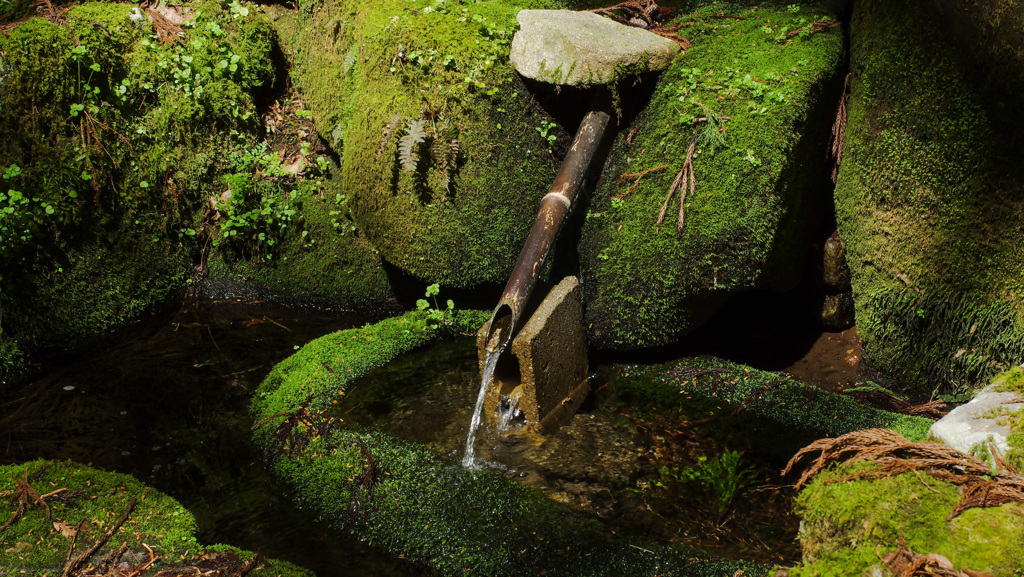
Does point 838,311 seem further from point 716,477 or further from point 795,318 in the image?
point 716,477

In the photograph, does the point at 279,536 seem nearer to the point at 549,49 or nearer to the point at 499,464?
the point at 499,464

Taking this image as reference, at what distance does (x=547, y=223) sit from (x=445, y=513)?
205 centimetres

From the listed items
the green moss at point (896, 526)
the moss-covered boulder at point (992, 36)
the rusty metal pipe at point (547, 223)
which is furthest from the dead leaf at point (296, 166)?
the green moss at point (896, 526)

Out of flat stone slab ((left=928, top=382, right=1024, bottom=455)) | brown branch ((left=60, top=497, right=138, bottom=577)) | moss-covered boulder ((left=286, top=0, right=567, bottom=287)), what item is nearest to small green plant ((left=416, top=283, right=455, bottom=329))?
moss-covered boulder ((left=286, top=0, right=567, bottom=287))

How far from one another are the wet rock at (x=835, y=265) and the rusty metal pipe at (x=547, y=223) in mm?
1932

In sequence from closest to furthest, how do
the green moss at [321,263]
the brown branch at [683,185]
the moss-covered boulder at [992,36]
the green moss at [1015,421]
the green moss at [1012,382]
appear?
the green moss at [1015,421] < the green moss at [1012,382] < the moss-covered boulder at [992,36] < the brown branch at [683,185] < the green moss at [321,263]

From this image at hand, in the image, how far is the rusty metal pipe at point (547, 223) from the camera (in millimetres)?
4379

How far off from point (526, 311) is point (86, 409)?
121 inches

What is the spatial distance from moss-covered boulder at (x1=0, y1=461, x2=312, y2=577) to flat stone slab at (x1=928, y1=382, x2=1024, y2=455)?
8.95 feet

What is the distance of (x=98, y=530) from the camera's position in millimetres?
3229

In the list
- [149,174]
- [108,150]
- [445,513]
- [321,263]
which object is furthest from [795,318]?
[108,150]

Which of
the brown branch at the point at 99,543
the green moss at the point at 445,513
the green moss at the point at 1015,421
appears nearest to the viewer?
the green moss at the point at 1015,421

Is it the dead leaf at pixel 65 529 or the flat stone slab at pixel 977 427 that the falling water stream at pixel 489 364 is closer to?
the dead leaf at pixel 65 529

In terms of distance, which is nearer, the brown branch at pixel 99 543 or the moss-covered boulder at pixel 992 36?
the brown branch at pixel 99 543
